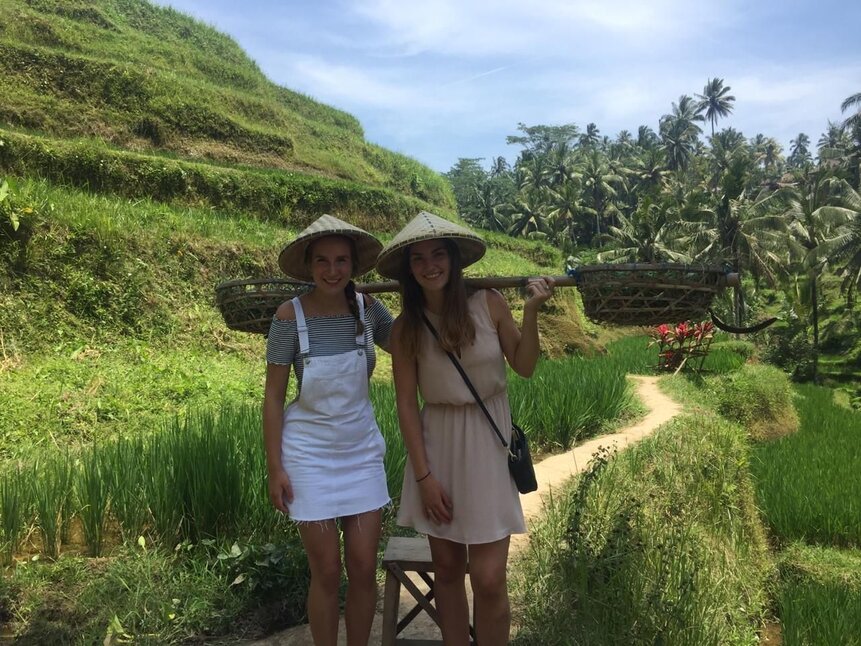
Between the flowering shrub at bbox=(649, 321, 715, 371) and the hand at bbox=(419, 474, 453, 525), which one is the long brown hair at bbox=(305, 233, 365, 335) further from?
the flowering shrub at bbox=(649, 321, 715, 371)

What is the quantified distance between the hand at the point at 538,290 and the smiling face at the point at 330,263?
1.92ft

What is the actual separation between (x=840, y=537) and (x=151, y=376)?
638cm

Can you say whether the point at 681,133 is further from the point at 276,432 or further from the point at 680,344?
the point at 276,432

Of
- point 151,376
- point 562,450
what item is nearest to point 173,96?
point 151,376

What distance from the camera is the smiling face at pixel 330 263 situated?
1903 millimetres

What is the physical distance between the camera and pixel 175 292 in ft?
23.6

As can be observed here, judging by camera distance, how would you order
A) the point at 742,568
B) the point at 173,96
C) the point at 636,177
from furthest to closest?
1. the point at 636,177
2. the point at 173,96
3. the point at 742,568

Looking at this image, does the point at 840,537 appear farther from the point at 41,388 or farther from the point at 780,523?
the point at 41,388

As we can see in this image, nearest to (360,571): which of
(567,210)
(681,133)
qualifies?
(567,210)

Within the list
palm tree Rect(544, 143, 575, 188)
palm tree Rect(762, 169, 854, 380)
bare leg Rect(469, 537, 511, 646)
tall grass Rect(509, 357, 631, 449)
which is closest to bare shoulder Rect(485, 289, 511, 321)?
bare leg Rect(469, 537, 511, 646)

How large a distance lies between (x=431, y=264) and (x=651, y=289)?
2.59 ft

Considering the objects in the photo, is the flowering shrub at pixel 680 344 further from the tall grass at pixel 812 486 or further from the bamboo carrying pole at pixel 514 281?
the bamboo carrying pole at pixel 514 281

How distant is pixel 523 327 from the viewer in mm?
1868

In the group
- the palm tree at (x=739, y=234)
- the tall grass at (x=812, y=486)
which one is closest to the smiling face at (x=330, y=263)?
the tall grass at (x=812, y=486)
